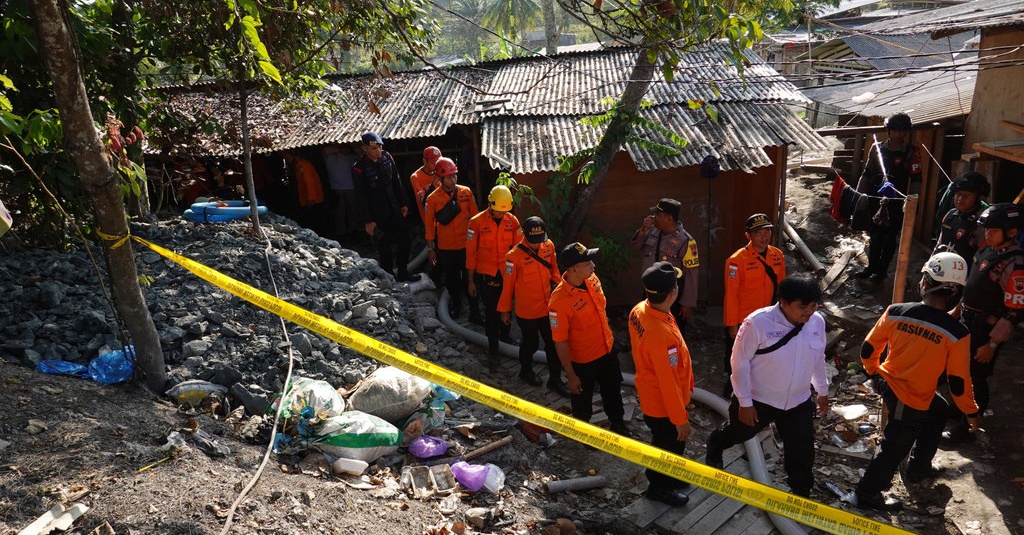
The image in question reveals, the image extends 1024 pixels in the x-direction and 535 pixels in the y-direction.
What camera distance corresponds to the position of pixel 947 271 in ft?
14.6

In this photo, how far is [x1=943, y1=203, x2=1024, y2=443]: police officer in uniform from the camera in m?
5.33

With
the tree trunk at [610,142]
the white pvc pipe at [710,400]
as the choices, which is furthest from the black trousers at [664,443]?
the tree trunk at [610,142]

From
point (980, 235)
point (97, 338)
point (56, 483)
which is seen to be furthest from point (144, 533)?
point (980, 235)

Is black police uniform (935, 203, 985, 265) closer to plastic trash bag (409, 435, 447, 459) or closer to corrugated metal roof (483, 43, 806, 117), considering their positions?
corrugated metal roof (483, 43, 806, 117)

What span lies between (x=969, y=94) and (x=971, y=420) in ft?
20.3

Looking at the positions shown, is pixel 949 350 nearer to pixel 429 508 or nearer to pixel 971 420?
pixel 971 420

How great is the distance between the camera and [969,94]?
9117 mm

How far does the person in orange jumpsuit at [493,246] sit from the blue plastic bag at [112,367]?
3.42 m

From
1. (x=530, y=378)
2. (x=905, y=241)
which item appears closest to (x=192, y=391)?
(x=530, y=378)

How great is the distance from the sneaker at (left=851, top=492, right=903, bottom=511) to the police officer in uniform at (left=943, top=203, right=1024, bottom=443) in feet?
3.59

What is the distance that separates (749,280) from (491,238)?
104 inches

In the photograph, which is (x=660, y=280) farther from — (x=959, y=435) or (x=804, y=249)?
(x=804, y=249)

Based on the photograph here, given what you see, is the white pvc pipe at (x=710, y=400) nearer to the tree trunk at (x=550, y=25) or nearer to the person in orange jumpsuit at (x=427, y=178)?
the person in orange jumpsuit at (x=427, y=178)

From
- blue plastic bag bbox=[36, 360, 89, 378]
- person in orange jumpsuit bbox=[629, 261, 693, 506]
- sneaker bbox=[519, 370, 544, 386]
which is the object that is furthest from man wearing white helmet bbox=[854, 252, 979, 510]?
blue plastic bag bbox=[36, 360, 89, 378]
